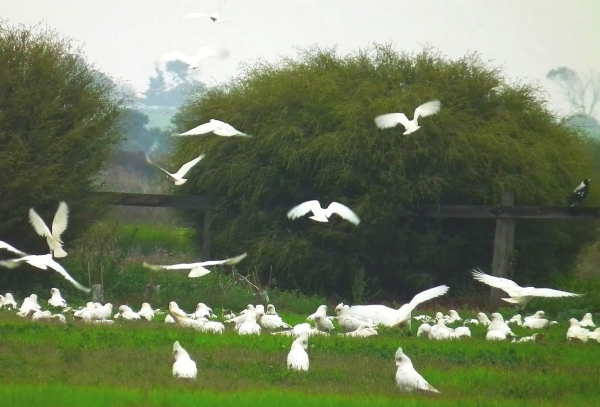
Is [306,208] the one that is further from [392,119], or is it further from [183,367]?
[183,367]

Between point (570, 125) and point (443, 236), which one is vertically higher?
point (570, 125)

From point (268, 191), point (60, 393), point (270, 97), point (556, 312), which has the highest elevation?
point (270, 97)

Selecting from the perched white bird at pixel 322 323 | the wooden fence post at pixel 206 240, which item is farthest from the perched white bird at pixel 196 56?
the wooden fence post at pixel 206 240

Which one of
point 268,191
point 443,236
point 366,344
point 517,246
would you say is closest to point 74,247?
point 268,191

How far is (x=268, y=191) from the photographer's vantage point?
26250 millimetres

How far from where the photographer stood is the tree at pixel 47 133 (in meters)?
22.6

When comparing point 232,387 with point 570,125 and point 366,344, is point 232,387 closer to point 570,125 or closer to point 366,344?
point 366,344

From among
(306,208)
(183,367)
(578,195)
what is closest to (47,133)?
(306,208)

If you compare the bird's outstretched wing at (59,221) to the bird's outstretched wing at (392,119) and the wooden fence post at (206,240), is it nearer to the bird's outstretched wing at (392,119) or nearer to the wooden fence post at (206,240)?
the bird's outstretched wing at (392,119)

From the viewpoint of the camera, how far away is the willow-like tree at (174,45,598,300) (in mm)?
25406

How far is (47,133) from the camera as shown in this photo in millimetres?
22859

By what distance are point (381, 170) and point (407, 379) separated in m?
15.1

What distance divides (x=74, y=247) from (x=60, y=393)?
15.6 metres

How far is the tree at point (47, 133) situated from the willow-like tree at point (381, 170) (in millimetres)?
3458
